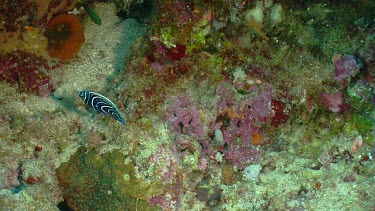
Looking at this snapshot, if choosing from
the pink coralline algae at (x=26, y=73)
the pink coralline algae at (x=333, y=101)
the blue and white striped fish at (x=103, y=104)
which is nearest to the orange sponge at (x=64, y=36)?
the pink coralline algae at (x=26, y=73)

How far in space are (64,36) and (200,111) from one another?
2.59m

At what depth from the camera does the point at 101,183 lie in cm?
464

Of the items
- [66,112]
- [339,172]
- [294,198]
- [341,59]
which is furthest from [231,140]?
[66,112]

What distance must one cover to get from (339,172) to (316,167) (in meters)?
0.35

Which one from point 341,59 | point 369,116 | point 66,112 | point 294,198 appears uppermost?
point 341,59

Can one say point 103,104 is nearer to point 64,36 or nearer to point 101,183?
point 101,183

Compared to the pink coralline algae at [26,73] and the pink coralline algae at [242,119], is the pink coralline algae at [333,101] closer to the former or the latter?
the pink coralline algae at [242,119]

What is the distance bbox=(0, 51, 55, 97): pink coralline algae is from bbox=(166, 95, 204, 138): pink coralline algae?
6.80ft

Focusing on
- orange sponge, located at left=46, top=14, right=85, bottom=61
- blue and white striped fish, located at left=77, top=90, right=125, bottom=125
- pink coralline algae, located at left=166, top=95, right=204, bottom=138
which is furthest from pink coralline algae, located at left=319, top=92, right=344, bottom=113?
orange sponge, located at left=46, top=14, right=85, bottom=61

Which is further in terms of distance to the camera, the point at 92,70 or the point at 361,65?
the point at 92,70

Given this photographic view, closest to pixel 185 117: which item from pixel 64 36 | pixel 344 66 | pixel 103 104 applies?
pixel 103 104

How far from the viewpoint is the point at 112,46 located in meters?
5.78

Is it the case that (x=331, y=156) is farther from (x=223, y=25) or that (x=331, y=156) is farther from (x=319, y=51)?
(x=223, y=25)

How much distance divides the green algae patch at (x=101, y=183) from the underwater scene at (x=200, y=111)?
2cm
